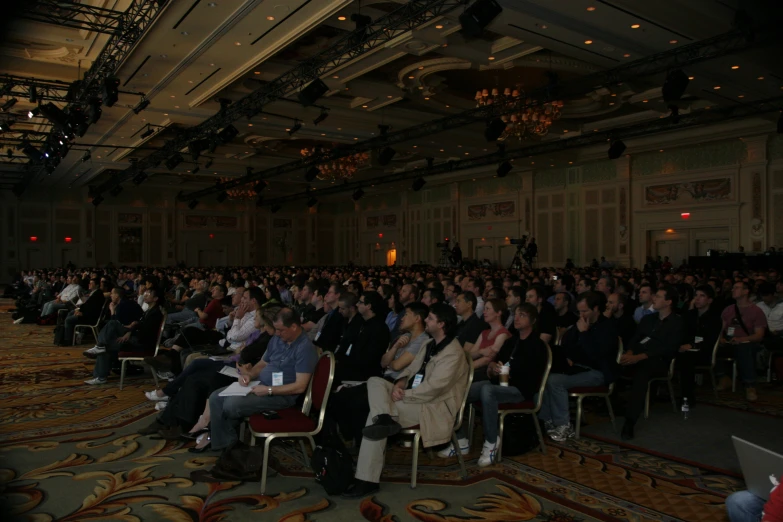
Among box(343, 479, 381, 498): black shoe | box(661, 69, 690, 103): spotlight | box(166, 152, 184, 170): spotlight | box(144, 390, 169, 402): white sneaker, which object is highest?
box(166, 152, 184, 170): spotlight

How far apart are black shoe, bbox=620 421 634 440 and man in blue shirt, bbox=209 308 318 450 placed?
2.59m

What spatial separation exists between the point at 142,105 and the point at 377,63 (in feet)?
18.0

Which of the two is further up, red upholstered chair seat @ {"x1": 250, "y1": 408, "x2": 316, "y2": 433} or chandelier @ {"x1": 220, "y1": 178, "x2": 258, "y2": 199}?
chandelier @ {"x1": 220, "y1": 178, "x2": 258, "y2": 199}

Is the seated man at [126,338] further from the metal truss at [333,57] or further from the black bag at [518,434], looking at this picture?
the metal truss at [333,57]

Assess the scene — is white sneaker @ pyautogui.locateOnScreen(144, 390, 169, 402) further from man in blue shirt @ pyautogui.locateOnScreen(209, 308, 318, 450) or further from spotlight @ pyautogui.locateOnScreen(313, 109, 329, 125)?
spotlight @ pyautogui.locateOnScreen(313, 109, 329, 125)

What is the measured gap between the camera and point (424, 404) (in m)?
3.87

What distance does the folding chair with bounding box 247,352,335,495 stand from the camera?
12.2 feet

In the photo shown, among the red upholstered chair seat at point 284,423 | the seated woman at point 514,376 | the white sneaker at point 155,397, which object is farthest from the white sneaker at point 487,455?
the white sneaker at point 155,397

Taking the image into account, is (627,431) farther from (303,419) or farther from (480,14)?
(480,14)

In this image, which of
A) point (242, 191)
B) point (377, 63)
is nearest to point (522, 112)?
point (377, 63)

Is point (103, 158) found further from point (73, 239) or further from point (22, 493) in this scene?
point (22, 493)

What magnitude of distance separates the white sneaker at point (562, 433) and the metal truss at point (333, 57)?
5.51 m

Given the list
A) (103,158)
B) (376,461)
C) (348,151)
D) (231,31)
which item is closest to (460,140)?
(348,151)

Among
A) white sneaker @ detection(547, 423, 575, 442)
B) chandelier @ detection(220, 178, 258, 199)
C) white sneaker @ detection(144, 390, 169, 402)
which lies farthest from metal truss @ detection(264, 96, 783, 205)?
white sneaker @ detection(144, 390, 169, 402)
